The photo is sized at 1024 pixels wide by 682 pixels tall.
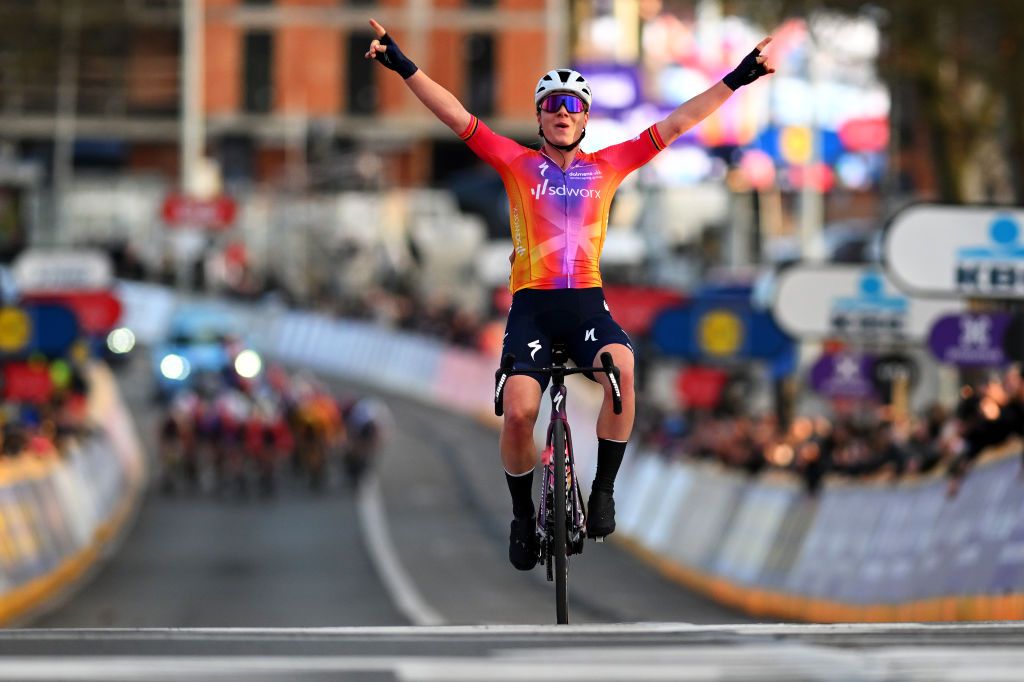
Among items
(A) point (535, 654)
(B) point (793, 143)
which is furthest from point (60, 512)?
(B) point (793, 143)

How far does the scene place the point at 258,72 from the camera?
91.5 meters

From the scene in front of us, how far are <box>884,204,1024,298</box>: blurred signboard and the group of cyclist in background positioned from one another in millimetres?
22963

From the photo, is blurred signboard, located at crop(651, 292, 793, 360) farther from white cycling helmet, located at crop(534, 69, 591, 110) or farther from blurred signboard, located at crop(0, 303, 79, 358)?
white cycling helmet, located at crop(534, 69, 591, 110)

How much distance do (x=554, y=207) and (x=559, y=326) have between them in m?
0.55

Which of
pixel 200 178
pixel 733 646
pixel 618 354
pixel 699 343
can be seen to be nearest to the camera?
pixel 733 646

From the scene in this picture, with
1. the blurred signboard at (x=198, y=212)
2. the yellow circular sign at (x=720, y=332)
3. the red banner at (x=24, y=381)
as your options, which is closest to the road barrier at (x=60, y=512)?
the red banner at (x=24, y=381)

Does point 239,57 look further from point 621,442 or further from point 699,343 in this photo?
point 621,442

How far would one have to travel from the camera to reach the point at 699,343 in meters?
30.0

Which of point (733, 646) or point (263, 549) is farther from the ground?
point (733, 646)

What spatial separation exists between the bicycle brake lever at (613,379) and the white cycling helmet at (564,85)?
3.81 feet

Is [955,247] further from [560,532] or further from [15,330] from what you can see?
[15,330]

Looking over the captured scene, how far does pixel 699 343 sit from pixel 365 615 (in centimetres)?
607

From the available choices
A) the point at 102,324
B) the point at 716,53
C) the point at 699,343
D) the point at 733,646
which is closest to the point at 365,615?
the point at 699,343

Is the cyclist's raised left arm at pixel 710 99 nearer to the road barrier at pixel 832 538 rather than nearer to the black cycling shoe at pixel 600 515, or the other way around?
the black cycling shoe at pixel 600 515
